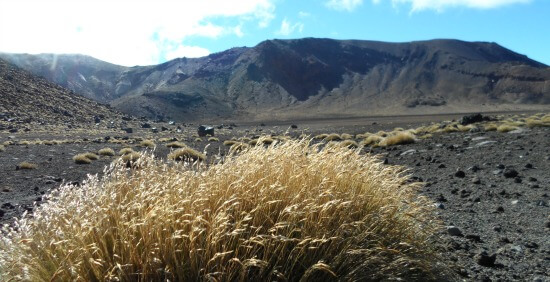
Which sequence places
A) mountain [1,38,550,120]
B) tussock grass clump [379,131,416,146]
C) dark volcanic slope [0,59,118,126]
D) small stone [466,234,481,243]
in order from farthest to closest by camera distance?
mountain [1,38,550,120], dark volcanic slope [0,59,118,126], tussock grass clump [379,131,416,146], small stone [466,234,481,243]

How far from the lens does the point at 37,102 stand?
60719mm

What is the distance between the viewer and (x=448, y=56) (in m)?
147

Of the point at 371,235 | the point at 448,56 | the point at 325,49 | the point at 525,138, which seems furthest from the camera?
the point at 325,49

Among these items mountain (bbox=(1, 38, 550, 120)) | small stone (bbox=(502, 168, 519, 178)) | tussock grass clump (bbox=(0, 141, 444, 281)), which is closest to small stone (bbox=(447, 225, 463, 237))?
tussock grass clump (bbox=(0, 141, 444, 281))

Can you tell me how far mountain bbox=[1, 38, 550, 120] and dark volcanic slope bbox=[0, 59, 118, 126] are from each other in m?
31.2

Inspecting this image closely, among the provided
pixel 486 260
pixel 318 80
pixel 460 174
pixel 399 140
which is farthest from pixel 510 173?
pixel 318 80

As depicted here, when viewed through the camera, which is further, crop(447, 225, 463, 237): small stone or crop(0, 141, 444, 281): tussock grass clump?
crop(447, 225, 463, 237): small stone

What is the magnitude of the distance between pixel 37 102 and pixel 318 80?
9526 cm

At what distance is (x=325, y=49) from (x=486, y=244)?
163024 mm

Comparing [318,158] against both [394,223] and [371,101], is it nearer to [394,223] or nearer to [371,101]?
[394,223]

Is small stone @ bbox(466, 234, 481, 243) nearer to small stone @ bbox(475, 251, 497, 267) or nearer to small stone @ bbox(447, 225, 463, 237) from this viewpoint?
small stone @ bbox(447, 225, 463, 237)

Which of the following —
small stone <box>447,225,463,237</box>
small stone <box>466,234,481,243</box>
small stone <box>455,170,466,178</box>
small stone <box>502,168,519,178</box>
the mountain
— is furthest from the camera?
the mountain

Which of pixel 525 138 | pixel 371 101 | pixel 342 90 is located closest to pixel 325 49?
pixel 342 90

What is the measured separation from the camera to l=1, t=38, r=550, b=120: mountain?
115938 mm
